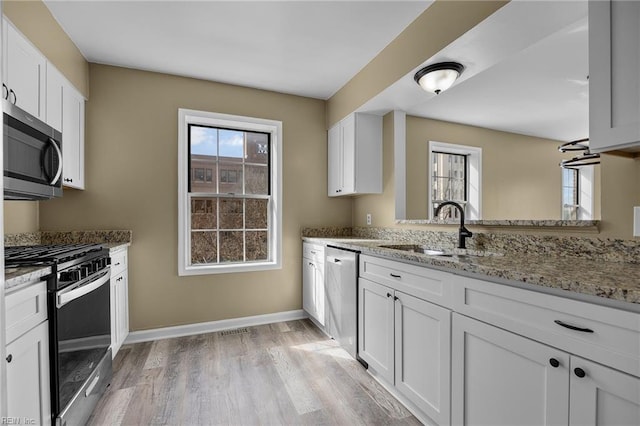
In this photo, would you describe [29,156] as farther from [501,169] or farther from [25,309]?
[501,169]

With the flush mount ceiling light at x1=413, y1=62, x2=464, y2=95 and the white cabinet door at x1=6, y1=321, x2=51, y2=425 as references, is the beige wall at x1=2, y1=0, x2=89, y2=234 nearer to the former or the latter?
the white cabinet door at x1=6, y1=321, x2=51, y2=425

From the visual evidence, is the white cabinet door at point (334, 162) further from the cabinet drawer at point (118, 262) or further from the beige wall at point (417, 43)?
the cabinet drawer at point (118, 262)

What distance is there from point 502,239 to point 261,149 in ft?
8.31

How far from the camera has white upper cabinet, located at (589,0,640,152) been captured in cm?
109

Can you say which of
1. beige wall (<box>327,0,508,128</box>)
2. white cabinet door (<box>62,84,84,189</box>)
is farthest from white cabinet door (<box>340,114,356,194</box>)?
white cabinet door (<box>62,84,84,189</box>)

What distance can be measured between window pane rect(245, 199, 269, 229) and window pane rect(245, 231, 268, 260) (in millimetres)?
79

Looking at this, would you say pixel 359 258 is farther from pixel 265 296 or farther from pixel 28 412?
pixel 28 412

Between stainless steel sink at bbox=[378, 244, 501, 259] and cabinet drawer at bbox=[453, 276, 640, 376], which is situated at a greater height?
stainless steel sink at bbox=[378, 244, 501, 259]

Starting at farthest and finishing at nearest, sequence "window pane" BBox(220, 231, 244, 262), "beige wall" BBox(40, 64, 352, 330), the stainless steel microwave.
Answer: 1. "window pane" BBox(220, 231, 244, 262)
2. "beige wall" BBox(40, 64, 352, 330)
3. the stainless steel microwave

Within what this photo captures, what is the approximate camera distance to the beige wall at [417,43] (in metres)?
1.75

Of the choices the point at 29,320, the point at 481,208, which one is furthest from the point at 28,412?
the point at 481,208

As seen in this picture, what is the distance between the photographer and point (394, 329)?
6.30 feet

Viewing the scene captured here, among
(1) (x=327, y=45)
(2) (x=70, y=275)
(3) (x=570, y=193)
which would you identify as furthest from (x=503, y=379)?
(3) (x=570, y=193)

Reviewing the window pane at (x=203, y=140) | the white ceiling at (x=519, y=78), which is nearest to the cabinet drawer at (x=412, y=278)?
the white ceiling at (x=519, y=78)
